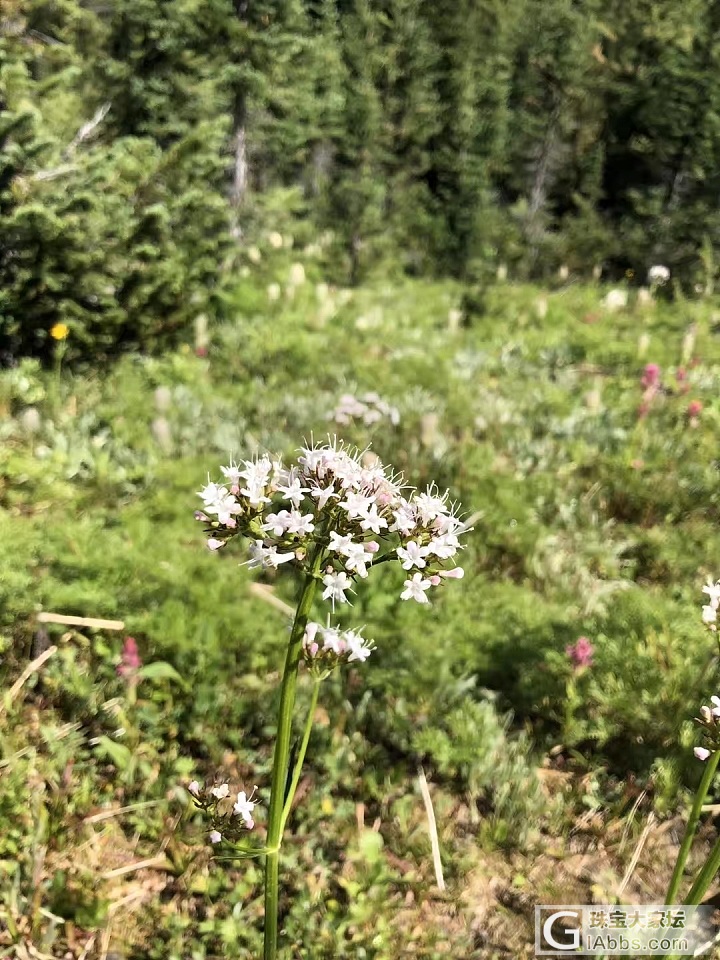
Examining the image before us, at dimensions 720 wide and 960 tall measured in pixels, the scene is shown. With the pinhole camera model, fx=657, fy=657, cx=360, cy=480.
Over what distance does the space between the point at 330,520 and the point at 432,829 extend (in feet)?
7.11

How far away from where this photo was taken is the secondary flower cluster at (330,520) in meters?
1.66

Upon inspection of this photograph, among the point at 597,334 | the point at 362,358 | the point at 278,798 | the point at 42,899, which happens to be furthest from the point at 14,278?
the point at 597,334

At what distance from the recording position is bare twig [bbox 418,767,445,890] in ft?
9.87

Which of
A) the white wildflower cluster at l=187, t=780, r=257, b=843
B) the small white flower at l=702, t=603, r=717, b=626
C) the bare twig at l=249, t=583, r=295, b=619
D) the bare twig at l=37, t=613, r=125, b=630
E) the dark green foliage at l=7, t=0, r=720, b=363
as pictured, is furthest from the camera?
the dark green foliage at l=7, t=0, r=720, b=363

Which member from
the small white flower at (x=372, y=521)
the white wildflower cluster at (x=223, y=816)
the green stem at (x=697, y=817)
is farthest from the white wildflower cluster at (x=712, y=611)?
the white wildflower cluster at (x=223, y=816)

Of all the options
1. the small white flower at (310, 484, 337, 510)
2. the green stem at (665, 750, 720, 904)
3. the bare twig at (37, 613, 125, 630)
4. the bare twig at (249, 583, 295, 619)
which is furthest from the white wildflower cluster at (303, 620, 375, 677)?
the bare twig at (37, 613, 125, 630)

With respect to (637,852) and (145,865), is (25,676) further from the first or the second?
(637,852)

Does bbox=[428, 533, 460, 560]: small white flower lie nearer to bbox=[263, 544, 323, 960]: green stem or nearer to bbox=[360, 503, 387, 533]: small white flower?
bbox=[360, 503, 387, 533]: small white flower

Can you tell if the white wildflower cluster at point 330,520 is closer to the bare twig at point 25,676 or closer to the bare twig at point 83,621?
the bare twig at point 83,621

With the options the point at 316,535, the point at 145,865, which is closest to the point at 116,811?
the point at 145,865

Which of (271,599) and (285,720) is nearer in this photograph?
(285,720)

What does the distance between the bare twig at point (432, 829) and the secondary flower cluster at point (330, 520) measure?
1937mm
